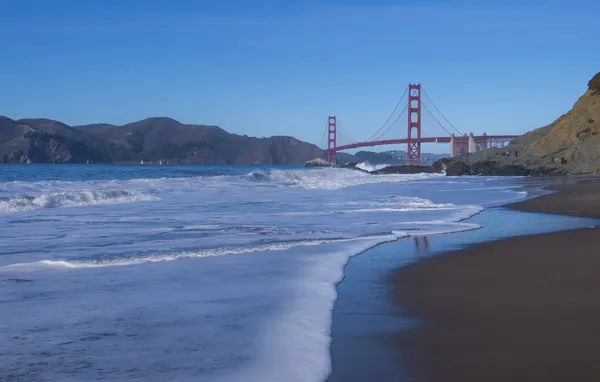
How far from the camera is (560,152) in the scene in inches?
1220

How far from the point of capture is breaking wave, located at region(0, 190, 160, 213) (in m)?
10.8

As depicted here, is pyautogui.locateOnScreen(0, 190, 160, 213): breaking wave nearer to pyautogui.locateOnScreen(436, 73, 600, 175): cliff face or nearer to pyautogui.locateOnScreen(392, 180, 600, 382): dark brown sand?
pyautogui.locateOnScreen(392, 180, 600, 382): dark brown sand

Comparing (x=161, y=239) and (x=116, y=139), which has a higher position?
(x=116, y=139)

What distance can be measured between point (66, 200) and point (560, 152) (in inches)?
1024

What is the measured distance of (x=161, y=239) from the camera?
605 cm

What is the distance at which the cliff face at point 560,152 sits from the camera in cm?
2862

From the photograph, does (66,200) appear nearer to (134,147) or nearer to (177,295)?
(177,295)

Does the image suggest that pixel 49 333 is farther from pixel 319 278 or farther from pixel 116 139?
pixel 116 139

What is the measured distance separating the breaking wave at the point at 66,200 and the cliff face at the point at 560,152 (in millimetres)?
20920

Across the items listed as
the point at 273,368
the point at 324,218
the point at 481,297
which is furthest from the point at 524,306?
the point at 324,218

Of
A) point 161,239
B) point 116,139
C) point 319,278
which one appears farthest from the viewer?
point 116,139

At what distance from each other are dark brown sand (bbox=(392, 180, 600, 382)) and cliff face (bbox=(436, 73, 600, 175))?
→ 2471cm

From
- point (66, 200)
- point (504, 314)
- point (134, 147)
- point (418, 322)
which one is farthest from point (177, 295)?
point (134, 147)

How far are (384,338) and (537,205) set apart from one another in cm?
839
